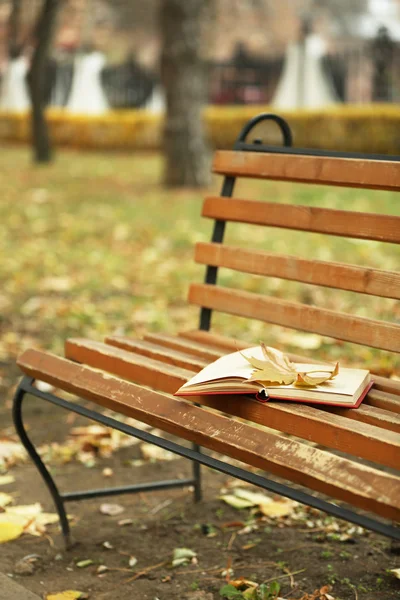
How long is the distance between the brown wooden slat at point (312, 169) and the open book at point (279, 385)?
1.98ft

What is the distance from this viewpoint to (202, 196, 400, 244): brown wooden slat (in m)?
2.44

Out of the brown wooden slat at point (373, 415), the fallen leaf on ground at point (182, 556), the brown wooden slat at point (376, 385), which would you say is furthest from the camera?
the fallen leaf on ground at point (182, 556)

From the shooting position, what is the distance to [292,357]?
2551mm

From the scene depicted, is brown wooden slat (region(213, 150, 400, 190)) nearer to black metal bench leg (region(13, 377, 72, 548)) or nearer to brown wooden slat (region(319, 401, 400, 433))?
brown wooden slat (region(319, 401, 400, 433))

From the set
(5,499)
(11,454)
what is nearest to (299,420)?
(5,499)

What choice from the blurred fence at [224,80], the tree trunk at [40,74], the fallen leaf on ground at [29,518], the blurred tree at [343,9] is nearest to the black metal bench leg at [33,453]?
the fallen leaf on ground at [29,518]

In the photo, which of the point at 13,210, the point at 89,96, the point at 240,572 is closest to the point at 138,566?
the point at 240,572

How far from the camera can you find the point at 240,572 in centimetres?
243

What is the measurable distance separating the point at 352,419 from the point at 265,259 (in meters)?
0.84

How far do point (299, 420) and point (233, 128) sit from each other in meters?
14.9

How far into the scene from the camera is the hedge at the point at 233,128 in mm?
13648

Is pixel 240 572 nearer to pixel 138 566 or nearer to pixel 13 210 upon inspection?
pixel 138 566

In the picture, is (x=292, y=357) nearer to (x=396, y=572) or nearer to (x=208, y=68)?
(x=396, y=572)

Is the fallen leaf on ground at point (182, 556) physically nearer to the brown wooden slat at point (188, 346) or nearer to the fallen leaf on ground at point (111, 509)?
the fallen leaf on ground at point (111, 509)
